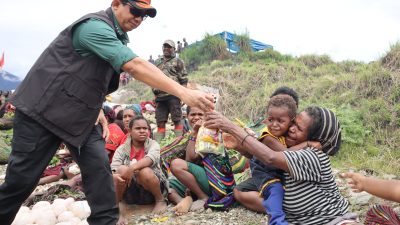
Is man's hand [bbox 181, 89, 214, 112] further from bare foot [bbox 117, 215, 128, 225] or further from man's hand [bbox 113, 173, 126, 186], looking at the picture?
bare foot [bbox 117, 215, 128, 225]

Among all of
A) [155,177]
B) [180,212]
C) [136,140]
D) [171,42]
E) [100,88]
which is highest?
[171,42]

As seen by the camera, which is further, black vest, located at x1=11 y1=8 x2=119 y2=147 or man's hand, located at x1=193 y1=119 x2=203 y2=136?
man's hand, located at x1=193 y1=119 x2=203 y2=136

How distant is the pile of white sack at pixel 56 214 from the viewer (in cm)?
336

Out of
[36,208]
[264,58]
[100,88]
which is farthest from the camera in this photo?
[264,58]

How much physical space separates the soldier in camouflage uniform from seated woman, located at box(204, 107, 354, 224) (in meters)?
4.05

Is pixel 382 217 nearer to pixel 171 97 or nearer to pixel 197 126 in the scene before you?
pixel 197 126

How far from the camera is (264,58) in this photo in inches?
588

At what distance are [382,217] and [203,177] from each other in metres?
1.86

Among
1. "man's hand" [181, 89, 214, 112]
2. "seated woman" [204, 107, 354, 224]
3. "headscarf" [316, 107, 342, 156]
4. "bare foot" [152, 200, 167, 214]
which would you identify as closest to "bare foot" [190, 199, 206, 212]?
"bare foot" [152, 200, 167, 214]

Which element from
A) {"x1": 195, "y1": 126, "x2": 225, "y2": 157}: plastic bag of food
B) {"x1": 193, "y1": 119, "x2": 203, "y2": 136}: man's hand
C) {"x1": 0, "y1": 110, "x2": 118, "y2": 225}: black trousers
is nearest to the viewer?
{"x1": 0, "y1": 110, "x2": 118, "y2": 225}: black trousers

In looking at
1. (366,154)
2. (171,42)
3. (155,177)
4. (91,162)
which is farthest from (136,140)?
(366,154)

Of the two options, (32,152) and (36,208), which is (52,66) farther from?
(36,208)

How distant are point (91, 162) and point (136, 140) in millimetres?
1589

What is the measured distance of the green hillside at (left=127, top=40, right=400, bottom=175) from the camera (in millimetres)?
5844
